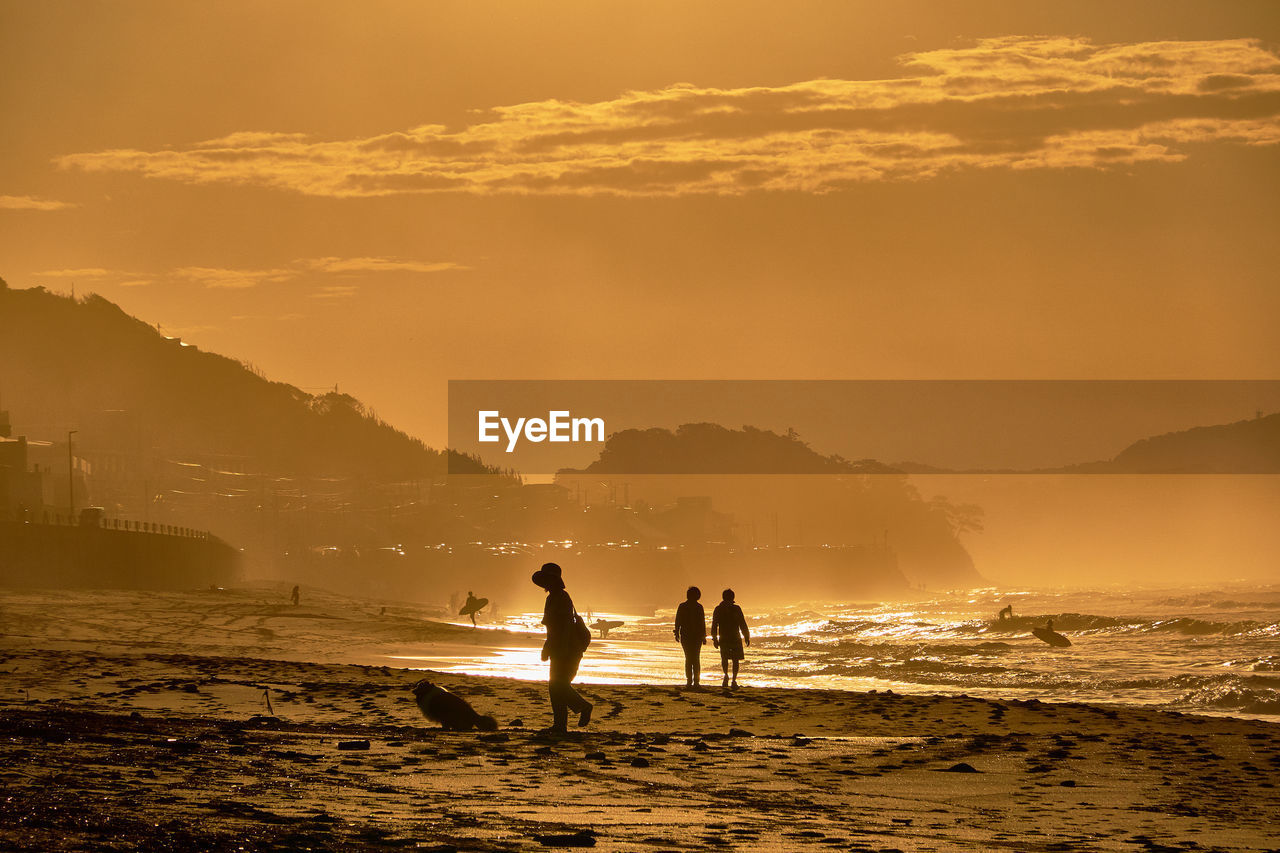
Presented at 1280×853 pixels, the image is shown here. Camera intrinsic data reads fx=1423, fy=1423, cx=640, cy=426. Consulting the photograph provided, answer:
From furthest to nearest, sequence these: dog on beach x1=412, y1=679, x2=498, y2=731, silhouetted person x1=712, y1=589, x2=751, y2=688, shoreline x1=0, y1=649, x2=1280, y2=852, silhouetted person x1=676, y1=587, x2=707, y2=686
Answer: silhouetted person x1=712, y1=589, x2=751, y2=688 < silhouetted person x1=676, y1=587, x2=707, y2=686 < dog on beach x1=412, y1=679, x2=498, y2=731 < shoreline x1=0, y1=649, x2=1280, y2=852

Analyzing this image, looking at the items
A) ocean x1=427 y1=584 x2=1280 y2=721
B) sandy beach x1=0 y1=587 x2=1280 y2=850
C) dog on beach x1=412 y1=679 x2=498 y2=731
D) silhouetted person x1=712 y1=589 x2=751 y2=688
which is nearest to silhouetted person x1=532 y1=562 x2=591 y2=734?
sandy beach x1=0 y1=587 x2=1280 y2=850

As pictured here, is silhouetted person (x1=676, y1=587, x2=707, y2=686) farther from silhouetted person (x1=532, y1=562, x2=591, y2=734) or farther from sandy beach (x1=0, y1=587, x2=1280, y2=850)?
silhouetted person (x1=532, y1=562, x2=591, y2=734)

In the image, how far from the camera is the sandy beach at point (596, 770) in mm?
7336

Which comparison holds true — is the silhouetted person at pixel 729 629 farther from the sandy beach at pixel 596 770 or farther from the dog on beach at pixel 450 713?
the dog on beach at pixel 450 713

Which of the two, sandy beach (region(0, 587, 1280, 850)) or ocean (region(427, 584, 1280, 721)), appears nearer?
sandy beach (region(0, 587, 1280, 850))

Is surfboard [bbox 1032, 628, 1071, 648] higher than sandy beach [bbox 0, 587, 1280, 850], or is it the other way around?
sandy beach [bbox 0, 587, 1280, 850]

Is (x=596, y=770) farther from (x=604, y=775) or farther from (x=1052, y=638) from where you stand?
(x=1052, y=638)

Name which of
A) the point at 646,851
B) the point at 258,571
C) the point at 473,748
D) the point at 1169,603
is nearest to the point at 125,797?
the point at 646,851

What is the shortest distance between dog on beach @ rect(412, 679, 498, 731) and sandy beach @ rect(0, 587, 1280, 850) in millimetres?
263

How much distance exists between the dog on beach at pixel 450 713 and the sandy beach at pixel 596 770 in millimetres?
263

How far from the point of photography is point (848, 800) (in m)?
9.36

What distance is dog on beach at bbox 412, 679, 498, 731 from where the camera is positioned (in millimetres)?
13148

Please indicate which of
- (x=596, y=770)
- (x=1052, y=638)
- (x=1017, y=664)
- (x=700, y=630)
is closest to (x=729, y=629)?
(x=700, y=630)

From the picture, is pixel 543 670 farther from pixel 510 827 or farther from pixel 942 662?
pixel 510 827
